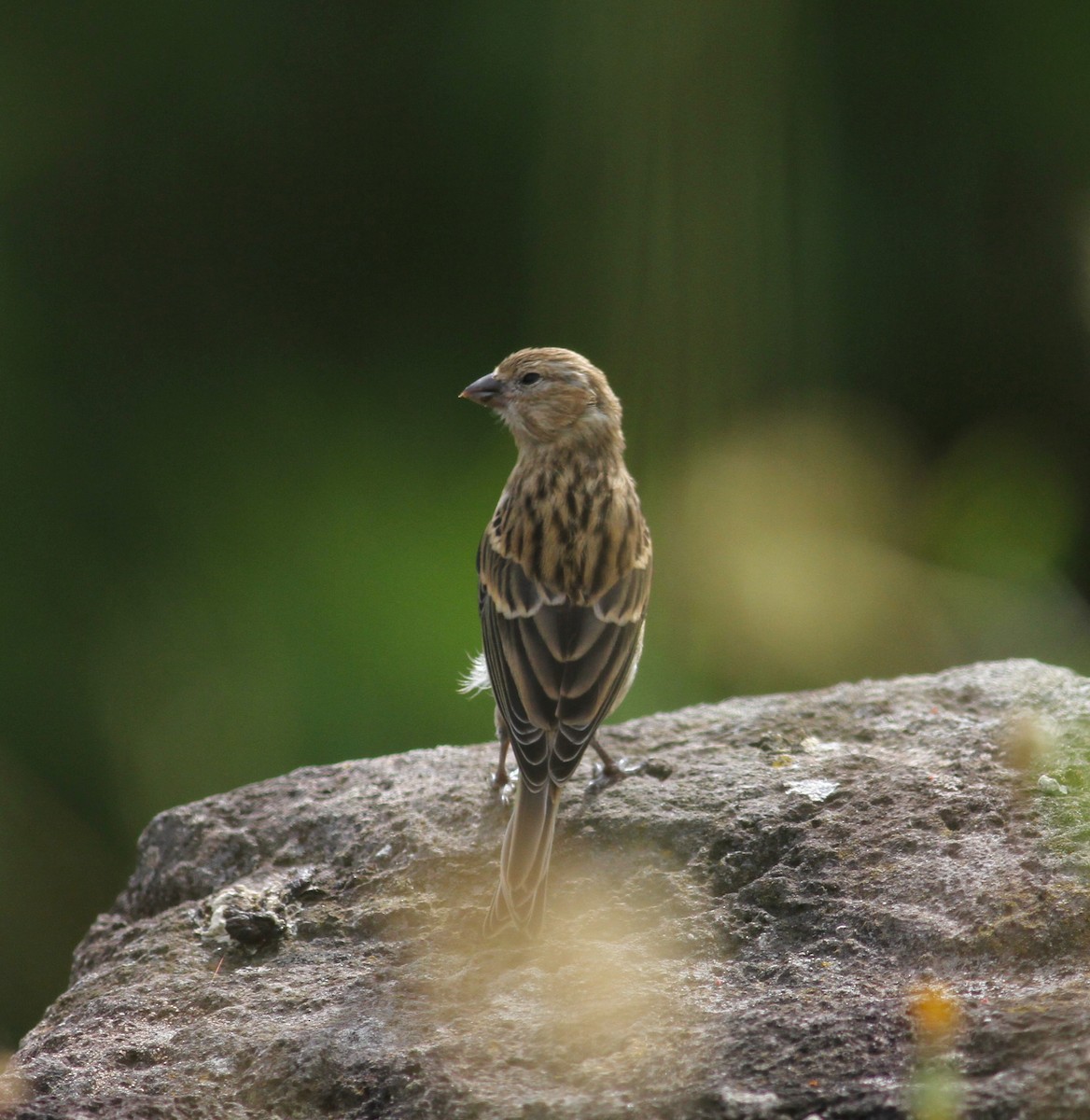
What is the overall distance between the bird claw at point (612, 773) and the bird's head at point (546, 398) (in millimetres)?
1406

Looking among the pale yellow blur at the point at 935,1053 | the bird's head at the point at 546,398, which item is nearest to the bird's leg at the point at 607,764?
the bird's head at the point at 546,398

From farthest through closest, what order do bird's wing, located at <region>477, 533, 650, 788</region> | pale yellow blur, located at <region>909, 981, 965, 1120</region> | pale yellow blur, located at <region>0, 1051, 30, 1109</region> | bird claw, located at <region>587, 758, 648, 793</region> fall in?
1. bird claw, located at <region>587, 758, 648, 793</region>
2. bird's wing, located at <region>477, 533, 650, 788</region>
3. pale yellow blur, located at <region>0, 1051, 30, 1109</region>
4. pale yellow blur, located at <region>909, 981, 965, 1120</region>

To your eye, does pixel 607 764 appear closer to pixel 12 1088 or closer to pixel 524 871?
pixel 524 871

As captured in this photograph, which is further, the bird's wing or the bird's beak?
the bird's beak

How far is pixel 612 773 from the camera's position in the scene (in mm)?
4496

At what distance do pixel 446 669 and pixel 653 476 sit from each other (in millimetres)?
1469

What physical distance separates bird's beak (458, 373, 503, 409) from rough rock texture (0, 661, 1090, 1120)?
1.44 meters

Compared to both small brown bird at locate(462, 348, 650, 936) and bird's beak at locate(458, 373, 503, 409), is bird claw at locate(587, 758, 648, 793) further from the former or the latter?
bird's beak at locate(458, 373, 503, 409)

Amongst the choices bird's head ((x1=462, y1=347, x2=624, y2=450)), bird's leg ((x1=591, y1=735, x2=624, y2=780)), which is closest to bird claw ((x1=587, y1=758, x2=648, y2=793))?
bird's leg ((x1=591, y1=735, x2=624, y2=780))

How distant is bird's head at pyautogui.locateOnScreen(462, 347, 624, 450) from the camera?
533 cm

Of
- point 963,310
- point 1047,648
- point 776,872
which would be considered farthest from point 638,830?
point 963,310

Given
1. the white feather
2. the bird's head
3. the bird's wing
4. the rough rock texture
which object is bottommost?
the rough rock texture

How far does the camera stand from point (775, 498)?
21.6 ft

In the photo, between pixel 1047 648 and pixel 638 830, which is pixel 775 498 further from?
pixel 638 830
